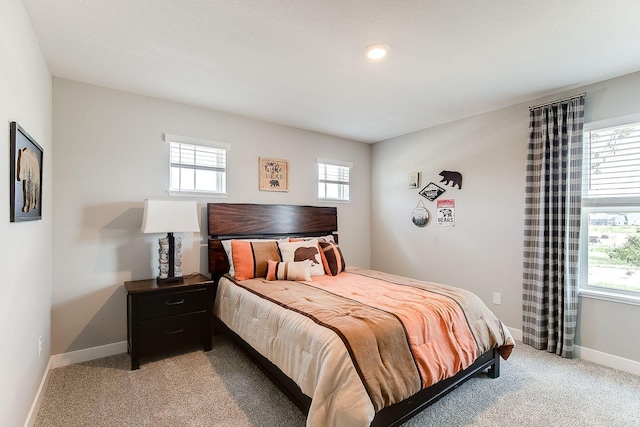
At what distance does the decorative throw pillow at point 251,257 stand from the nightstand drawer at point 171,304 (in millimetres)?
389

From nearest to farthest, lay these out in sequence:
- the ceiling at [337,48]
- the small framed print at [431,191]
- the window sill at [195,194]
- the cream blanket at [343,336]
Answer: the cream blanket at [343,336], the ceiling at [337,48], the window sill at [195,194], the small framed print at [431,191]

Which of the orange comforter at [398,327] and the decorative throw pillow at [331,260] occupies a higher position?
the decorative throw pillow at [331,260]

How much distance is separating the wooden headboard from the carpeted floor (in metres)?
1.09

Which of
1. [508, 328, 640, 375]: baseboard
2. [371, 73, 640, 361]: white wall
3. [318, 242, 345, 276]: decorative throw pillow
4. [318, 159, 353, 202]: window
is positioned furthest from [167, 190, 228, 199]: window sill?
[508, 328, 640, 375]: baseboard

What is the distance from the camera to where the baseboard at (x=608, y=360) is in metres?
2.58

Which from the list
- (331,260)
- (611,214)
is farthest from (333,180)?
(611,214)

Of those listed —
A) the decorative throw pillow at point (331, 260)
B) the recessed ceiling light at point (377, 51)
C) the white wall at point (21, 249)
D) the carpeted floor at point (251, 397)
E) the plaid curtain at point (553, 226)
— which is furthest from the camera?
the decorative throw pillow at point (331, 260)

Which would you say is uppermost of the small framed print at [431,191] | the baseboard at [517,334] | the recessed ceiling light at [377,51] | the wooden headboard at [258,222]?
the recessed ceiling light at [377,51]

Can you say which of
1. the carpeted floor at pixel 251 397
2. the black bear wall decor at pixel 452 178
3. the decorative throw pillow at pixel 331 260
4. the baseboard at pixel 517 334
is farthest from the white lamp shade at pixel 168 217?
the baseboard at pixel 517 334

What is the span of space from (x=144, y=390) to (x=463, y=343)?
2.32 m

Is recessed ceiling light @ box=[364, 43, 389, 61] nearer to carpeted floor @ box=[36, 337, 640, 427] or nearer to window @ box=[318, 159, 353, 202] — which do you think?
window @ box=[318, 159, 353, 202]

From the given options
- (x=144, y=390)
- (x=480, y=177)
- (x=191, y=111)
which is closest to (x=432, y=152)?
(x=480, y=177)

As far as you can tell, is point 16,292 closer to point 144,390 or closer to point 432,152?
point 144,390

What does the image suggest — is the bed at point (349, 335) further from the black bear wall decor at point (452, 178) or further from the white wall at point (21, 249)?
the black bear wall decor at point (452, 178)
